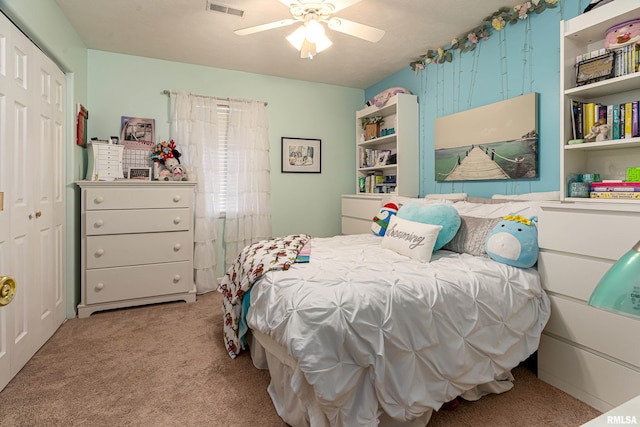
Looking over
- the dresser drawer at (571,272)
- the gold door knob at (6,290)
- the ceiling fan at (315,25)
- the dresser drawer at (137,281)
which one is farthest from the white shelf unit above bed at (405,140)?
the gold door knob at (6,290)

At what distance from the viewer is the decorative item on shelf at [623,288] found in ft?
1.64

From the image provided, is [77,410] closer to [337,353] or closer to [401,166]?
[337,353]

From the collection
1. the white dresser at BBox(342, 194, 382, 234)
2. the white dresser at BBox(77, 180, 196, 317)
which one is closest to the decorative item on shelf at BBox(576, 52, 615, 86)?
the white dresser at BBox(342, 194, 382, 234)

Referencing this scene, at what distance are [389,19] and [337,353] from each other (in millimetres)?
2600

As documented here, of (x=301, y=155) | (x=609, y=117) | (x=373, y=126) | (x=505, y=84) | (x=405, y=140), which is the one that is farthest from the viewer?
(x=301, y=155)

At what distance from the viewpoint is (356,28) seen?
90.6 inches

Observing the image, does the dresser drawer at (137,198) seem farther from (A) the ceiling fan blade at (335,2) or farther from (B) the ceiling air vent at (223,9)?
(A) the ceiling fan blade at (335,2)

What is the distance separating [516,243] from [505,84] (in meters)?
1.54

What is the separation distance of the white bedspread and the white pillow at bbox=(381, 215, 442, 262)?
157 mm

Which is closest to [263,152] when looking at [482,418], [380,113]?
[380,113]

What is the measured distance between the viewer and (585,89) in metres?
1.98

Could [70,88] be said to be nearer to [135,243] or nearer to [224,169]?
[135,243]

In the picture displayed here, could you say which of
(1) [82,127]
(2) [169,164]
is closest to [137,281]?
(2) [169,164]

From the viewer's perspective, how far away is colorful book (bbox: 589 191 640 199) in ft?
6.06
